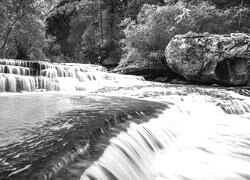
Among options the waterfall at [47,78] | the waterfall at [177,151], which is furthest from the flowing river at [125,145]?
the waterfall at [47,78]

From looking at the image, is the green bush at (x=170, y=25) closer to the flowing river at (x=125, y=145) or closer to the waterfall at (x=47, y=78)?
the waterfall at (x=47, y=78)

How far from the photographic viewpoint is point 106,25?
27.0m

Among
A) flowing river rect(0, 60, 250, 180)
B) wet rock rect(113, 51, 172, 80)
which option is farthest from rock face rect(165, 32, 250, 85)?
flowing river rect(0, 60, 250, 180)

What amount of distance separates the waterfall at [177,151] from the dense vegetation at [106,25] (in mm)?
6651

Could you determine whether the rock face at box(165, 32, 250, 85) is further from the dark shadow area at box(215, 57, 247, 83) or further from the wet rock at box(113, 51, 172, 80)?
the wet rock at box(113, 51, 172, 80)

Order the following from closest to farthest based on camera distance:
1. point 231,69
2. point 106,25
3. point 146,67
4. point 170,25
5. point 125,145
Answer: point 125,145, point 231,69, point 146,67, point 170,25, point 106,25

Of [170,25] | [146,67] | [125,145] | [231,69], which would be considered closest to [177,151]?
[125,145]

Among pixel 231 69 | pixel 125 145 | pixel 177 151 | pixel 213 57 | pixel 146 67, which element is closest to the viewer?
pixel 125 145

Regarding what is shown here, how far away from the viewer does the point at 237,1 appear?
21.6m

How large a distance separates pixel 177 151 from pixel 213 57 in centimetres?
908

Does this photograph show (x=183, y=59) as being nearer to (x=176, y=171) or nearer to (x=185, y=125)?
(x=185, y=125)

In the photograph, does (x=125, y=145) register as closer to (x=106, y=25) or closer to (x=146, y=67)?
(x=146, y=67)

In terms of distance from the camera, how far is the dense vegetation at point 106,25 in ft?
38.8

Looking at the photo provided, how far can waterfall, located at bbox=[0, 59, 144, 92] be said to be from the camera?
10.8 meters
